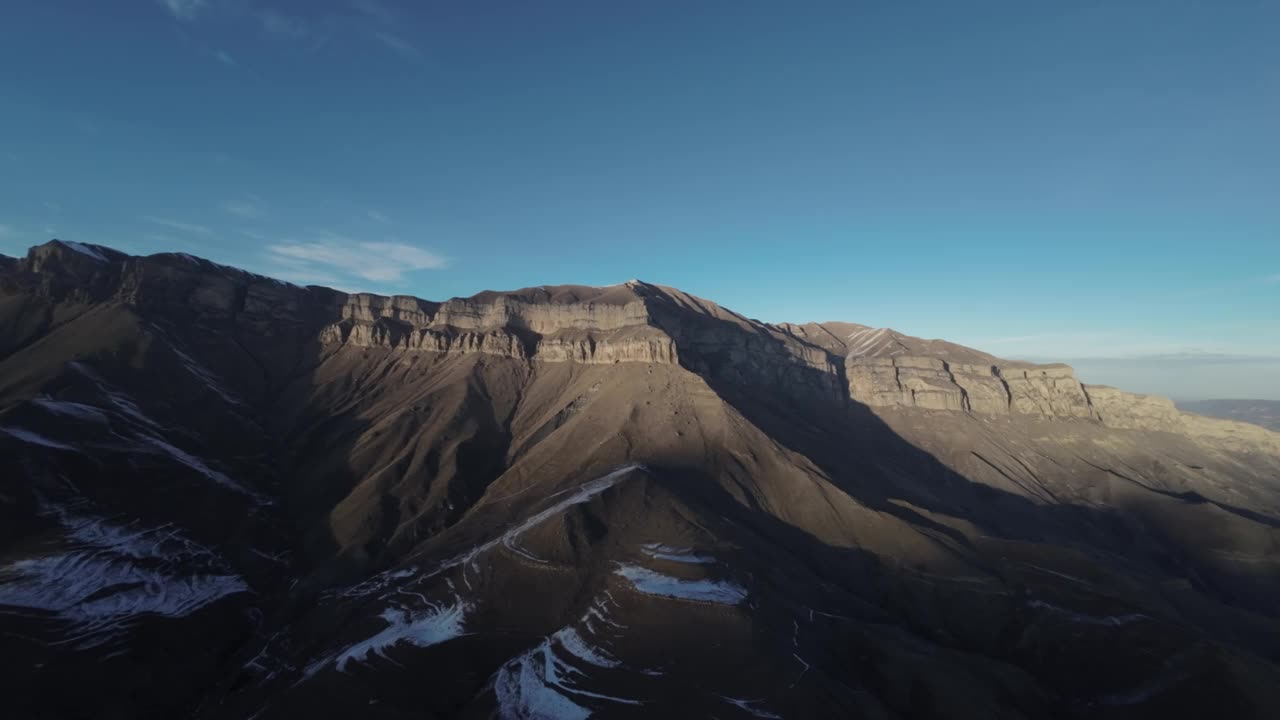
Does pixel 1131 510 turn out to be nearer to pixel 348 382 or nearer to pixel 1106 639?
pixel 1106 639

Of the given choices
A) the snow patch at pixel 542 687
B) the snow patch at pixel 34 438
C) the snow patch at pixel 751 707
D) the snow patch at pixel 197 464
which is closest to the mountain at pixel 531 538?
the snow patch at pixel 542 687

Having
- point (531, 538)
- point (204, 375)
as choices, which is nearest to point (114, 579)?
point (531, 538)

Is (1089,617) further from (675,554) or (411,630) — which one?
(411,630)

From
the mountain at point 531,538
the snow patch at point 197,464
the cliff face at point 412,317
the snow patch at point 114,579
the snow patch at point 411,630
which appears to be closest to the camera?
the mountain at point 531,538

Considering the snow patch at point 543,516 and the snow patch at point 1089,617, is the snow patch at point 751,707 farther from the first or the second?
the snow patch at point 1089,617

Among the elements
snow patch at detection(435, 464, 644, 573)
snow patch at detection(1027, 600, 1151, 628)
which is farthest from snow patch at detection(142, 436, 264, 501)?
snow patch at detection(1027, 600, 1151, 628)

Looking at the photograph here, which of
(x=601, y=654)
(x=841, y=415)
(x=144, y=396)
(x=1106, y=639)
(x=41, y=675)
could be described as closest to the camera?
(x=41, y=675)

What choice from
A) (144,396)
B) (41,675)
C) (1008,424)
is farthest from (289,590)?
(1008,424)
